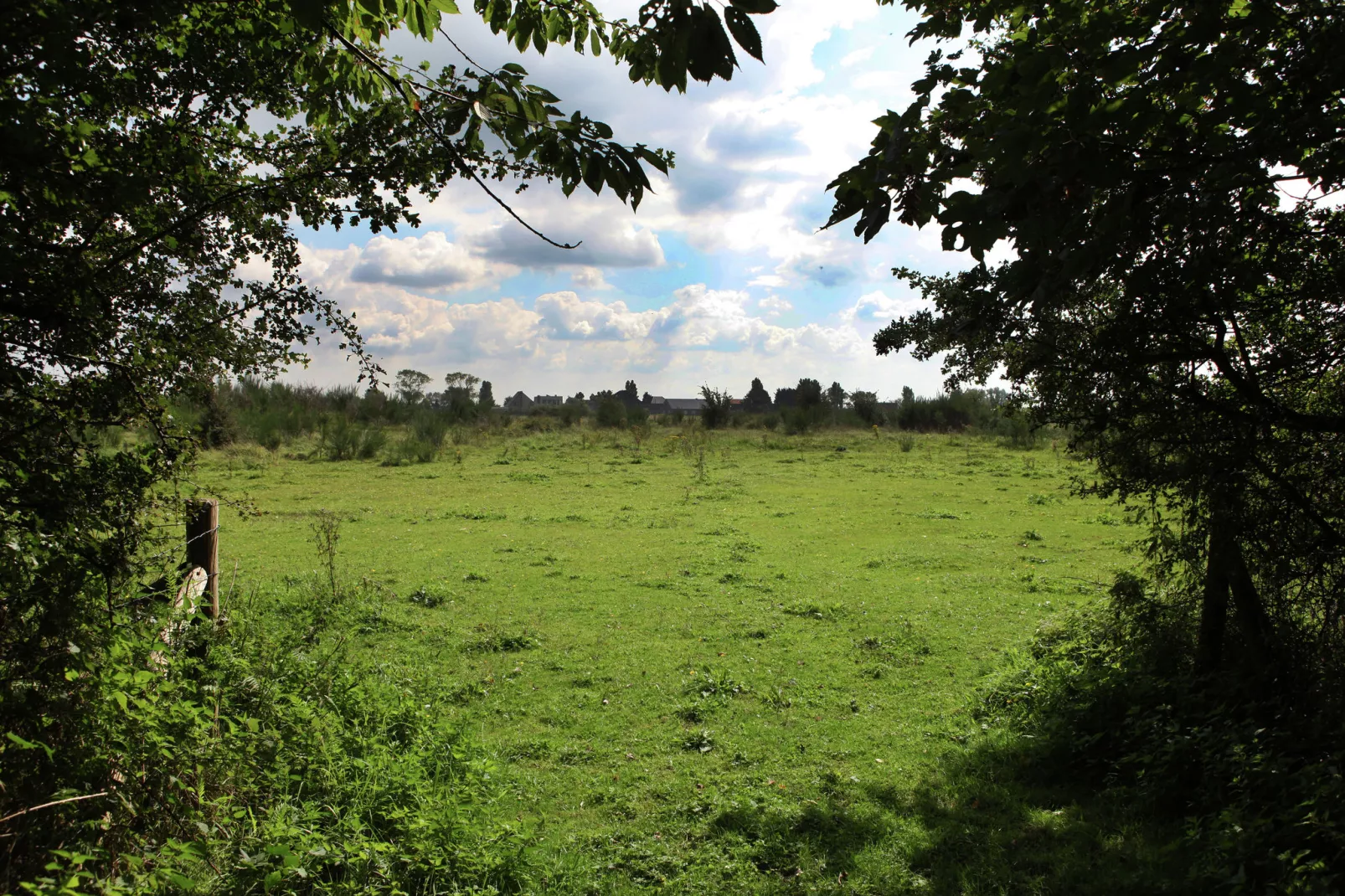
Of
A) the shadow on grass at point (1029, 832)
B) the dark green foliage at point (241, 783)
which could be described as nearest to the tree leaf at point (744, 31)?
the dark green foliage at point (241, 783)

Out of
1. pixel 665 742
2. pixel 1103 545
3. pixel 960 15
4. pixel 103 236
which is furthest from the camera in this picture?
pixel 1103 545

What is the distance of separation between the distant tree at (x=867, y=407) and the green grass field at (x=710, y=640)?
2430 centimetres

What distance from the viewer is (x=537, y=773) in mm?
4746

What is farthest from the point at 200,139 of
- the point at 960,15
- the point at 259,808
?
the point at 960,15

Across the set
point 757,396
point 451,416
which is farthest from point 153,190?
point 757,396

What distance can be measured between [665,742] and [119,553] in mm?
3473

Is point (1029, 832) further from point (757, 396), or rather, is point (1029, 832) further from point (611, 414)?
point (757, 396)

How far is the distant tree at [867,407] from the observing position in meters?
41.9

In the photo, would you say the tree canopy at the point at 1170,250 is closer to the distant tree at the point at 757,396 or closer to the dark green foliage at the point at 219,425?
the dark green foliage at the point at 219,425

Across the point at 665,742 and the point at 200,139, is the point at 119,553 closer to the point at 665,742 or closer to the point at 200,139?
the point at 200,139

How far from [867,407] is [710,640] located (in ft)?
123

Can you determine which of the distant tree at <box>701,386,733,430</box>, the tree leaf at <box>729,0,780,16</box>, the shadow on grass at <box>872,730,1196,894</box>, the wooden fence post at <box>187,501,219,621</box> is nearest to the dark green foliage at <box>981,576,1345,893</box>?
the shadow on grass at <box>872,730,1196,894</box>

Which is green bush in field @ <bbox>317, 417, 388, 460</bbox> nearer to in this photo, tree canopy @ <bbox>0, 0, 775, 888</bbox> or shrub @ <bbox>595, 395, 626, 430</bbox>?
shrub @ <bbox>595, 395, 626, 430</bbox>

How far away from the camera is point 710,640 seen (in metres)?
7.46
